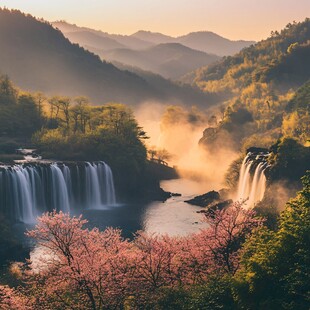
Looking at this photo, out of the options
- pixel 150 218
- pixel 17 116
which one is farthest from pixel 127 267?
pixel 17 116

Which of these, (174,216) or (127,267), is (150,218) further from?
(127,267)

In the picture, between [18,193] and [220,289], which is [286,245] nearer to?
[220,289]

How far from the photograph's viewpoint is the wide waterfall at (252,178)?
90.9m

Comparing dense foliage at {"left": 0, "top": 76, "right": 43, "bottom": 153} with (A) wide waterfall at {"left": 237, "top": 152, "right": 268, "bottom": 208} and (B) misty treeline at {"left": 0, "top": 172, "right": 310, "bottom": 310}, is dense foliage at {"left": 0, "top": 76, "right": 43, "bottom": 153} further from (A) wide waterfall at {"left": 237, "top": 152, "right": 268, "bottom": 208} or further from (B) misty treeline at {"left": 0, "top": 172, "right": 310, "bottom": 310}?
(B) misty treeline at {"left": 0, "top": 172, "right": 310, "bottom": 310}

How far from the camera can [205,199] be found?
361 ft

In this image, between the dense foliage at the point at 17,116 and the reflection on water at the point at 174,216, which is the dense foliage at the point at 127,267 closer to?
the reflection on water at the point at 174,216

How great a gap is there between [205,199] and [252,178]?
667 inches

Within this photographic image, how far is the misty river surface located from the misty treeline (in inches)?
1633

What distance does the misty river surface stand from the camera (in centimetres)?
8831

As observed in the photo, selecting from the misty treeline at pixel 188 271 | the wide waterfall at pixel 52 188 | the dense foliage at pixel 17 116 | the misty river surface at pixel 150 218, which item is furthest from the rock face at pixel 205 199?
the misty treeline at pixel 188 271

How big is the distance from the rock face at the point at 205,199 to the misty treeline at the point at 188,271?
61.8 metres

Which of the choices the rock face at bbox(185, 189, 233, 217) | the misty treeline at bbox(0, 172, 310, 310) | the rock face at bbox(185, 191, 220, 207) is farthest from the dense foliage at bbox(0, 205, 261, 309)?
the rock face at bbox(185, 191, 220, 207)

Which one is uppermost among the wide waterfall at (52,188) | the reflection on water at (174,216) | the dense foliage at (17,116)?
the dense foliage at (17,116)

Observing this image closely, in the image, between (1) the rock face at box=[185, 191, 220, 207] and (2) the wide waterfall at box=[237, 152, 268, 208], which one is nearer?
(2) the wide waterfall at box=[237, 152, 268, 208]
